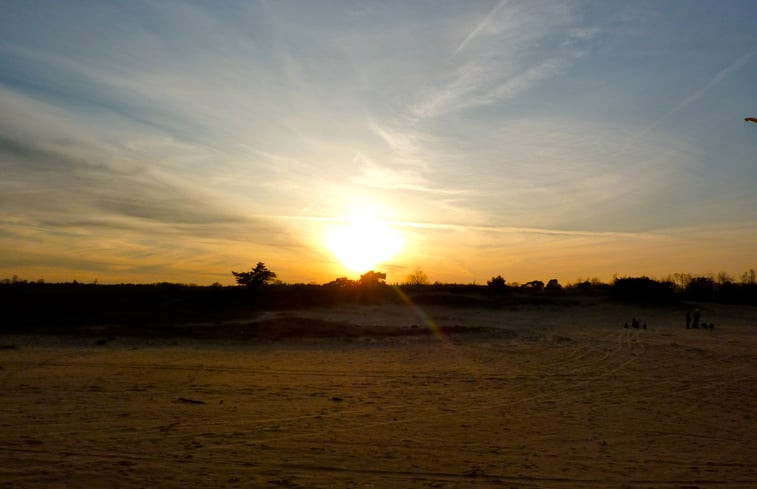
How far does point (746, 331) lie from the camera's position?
1202 inches

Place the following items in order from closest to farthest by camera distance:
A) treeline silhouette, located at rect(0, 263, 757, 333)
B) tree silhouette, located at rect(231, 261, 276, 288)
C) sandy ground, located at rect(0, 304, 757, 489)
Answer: sandy ground, located at rect(0, 304, 757, 489) → treeline silhouette, located at rect(0, 263, 757, 333) → tree silhouette, located at rect(231, 261, 276, 288)

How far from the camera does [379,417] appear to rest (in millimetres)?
10984

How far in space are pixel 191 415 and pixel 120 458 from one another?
2.80 meters

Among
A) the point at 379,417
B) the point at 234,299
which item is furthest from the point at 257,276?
the point at 379,417

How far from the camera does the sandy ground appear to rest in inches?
304

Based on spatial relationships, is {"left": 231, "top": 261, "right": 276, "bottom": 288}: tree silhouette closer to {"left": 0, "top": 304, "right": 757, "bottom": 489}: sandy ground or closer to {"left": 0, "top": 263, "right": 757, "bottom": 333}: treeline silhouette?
{"left": 0, "top": 263, "right": 757, "bottom": 333}: treeline silhouette

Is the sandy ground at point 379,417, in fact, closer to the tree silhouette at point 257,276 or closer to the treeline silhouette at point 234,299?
the treeline silhouette at point 234,299

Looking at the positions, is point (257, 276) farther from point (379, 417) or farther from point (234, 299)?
point (379, 417)

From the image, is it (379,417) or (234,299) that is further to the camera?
(234,299)

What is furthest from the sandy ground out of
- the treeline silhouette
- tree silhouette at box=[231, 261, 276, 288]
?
tree silhouette at box=[231, 261, 276, 288]

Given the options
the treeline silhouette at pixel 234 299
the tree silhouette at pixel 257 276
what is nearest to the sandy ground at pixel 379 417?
the treeline silhouette at pixel 234 299

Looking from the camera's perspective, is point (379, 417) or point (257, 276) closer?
point (379, 417)

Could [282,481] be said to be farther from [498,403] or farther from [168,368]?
[168,368]

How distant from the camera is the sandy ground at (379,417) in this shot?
25.3 feet
